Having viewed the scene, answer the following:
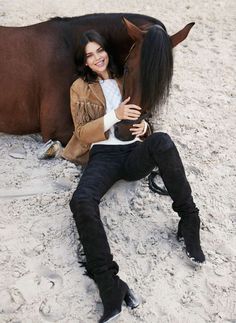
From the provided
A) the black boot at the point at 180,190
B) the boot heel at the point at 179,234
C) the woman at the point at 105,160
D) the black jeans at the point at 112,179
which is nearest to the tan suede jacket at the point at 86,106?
the woman at the point at 105,160

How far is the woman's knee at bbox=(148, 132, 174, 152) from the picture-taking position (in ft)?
8.14

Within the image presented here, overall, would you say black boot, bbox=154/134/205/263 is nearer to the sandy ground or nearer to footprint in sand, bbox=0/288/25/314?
the sandy ground

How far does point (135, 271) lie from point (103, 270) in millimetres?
275

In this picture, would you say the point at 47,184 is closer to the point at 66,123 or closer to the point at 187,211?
the point at 66,123

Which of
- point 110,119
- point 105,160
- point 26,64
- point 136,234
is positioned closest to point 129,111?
point 110,119

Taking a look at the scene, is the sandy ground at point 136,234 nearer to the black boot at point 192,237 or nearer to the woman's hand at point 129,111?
the black boot at point 192,237

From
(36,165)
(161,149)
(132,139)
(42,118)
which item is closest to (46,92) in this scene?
(42,118)

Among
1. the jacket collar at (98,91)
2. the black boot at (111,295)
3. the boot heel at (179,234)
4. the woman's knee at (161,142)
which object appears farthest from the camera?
the jacket collar at (98,91)

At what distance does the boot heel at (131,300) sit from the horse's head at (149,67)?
802 millimetres

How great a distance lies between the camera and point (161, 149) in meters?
2.48

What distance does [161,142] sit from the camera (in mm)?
2496

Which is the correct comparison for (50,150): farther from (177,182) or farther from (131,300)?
(131,300)

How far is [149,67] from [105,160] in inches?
23.1

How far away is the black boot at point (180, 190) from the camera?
247 cm
